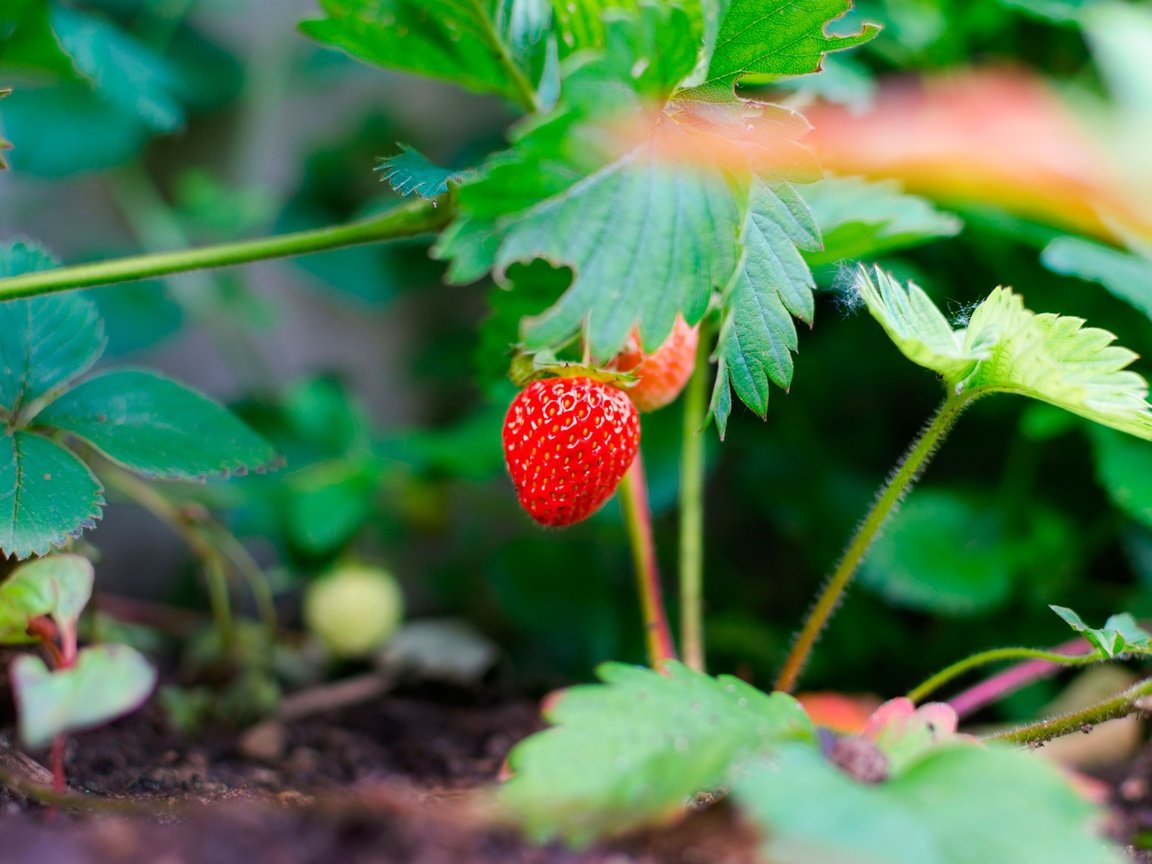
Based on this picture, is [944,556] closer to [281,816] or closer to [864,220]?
[864,220]

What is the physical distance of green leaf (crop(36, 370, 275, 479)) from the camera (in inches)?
28.1

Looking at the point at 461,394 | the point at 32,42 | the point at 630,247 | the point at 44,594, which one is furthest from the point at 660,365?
the point at 461,394

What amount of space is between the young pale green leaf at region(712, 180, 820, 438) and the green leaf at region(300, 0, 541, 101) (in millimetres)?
249

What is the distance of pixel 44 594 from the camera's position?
570 millimetres

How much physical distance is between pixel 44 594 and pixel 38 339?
0.87 ft

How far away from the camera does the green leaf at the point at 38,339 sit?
728 millimetres

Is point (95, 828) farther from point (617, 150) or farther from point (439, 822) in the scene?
point (617, 150)

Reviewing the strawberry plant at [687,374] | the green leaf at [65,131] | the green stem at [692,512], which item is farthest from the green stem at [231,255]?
the green leaf at [65,131]

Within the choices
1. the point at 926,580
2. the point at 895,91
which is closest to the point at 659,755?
the point at 926,580

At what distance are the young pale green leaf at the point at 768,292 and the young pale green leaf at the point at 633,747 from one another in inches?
7.4

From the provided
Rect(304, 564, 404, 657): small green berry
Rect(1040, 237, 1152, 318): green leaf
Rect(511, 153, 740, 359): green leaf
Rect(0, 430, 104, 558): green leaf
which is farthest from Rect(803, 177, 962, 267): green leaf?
Rect(304, 564, 404, 657): small green berry

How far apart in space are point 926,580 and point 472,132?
104 centimetres

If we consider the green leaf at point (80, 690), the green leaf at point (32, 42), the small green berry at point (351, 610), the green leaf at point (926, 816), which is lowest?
the green leaf at point (926, 816)

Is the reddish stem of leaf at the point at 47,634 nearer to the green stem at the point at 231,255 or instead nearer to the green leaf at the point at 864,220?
the green stem at the point at 231,255
